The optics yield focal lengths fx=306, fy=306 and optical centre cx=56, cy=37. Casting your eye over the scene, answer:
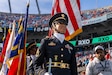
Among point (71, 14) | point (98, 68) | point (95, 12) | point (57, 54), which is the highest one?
point (95, 12)

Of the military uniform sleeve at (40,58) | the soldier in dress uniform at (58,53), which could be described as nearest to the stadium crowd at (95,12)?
the soldier in dress uniform at (58,53)

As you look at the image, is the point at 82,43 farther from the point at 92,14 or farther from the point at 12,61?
the point at 12,61

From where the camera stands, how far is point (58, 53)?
3.24m

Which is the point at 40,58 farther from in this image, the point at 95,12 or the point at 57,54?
the point at 95,12

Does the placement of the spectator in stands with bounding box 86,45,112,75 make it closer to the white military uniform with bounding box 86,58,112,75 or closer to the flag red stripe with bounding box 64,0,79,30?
the white military uniform with bounding box 86,58,112,75

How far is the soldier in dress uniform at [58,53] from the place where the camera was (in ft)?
10.4

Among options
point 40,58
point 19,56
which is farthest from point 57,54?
point 19,56

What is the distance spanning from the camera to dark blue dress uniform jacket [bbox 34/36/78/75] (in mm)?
3171

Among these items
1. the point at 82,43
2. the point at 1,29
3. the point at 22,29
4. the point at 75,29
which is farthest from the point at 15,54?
the point at 1,29

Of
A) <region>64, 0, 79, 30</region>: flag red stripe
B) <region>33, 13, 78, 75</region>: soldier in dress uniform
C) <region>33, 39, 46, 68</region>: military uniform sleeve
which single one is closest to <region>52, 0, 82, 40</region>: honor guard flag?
<region>64, 0, 79, 30</region>: flag red stripe

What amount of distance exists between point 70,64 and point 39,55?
14.2 inches

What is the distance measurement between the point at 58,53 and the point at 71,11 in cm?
210

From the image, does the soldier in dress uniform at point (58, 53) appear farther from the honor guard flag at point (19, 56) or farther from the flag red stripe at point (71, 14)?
the flag red stripe at point (71, 14)

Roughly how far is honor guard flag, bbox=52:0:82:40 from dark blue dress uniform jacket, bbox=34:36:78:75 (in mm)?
1612
